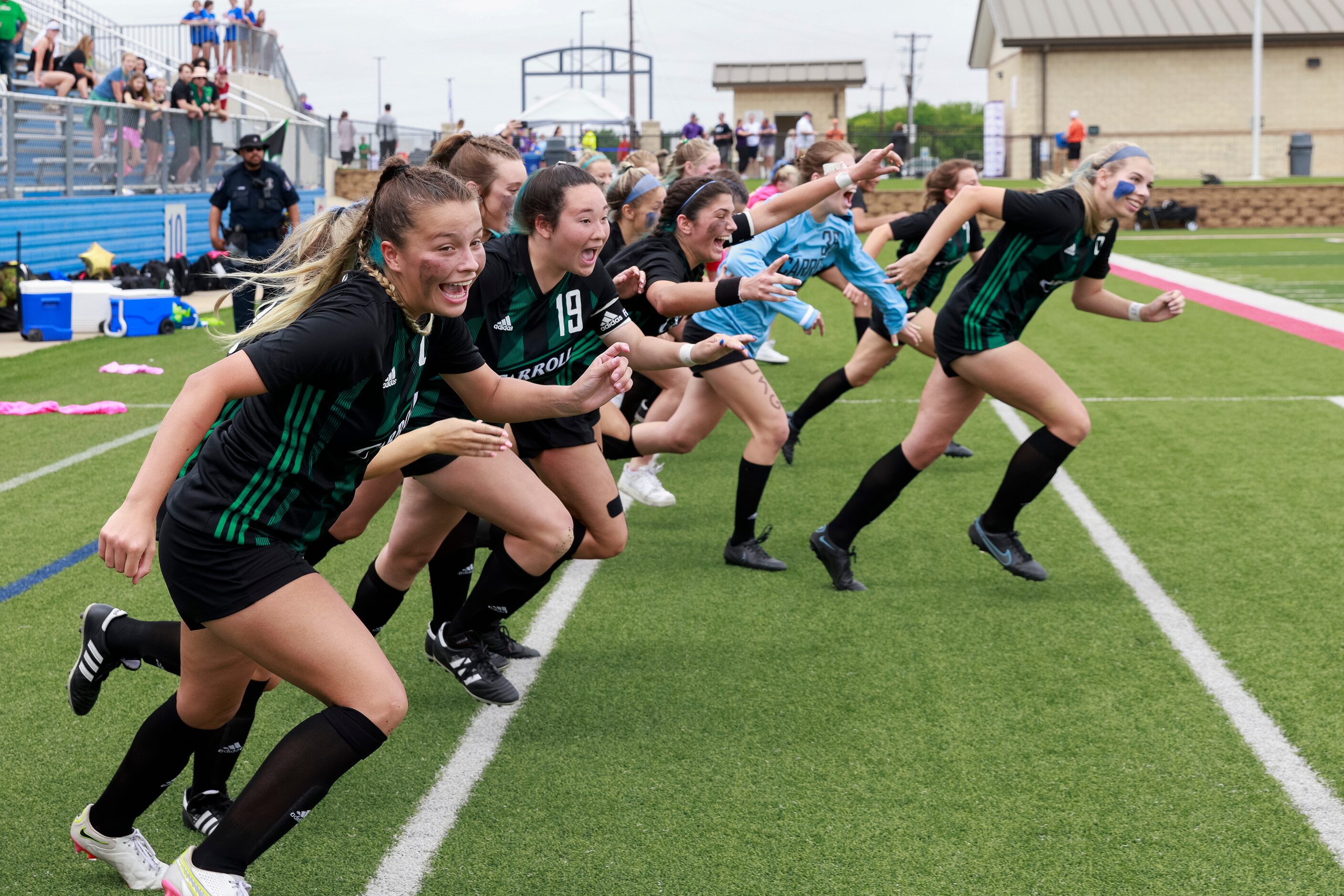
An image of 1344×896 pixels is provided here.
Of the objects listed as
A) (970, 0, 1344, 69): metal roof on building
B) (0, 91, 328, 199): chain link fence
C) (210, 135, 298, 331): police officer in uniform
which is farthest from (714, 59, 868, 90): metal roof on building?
(210, 135, 298, 331): police officer in uniform

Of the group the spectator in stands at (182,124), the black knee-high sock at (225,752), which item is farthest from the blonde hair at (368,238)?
the spectator in stands at (182,124)

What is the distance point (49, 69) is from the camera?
19.0m

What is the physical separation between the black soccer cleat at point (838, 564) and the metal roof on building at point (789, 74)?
5421cm

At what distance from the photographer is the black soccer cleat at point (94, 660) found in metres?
3.59

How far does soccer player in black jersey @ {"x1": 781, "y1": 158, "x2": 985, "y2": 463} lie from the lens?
8172mm

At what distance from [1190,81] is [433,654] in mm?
49124

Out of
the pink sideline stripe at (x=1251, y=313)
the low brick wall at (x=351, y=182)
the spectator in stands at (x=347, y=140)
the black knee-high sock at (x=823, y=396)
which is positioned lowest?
the black knee-high sock at (x=823, y=396)

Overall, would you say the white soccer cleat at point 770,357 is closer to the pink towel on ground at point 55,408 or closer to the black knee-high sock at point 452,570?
the pink towel on ground at point 55,408

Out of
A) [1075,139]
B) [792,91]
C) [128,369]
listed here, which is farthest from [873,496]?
[792,91]

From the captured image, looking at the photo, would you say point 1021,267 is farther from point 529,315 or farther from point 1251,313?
point 1251,313

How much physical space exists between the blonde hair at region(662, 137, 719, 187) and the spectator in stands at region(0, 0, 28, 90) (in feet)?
43.6

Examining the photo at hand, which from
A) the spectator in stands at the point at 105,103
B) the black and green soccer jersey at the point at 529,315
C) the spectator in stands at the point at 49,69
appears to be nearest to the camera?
the black and green soccer jersey at the point at 529,315

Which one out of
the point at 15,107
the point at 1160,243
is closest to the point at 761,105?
the point at 1160,243

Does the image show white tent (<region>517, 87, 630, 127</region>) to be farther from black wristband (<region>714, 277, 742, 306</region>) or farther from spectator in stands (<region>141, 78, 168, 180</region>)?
black wristband (<region>714, 277, 742, 306</region>)
